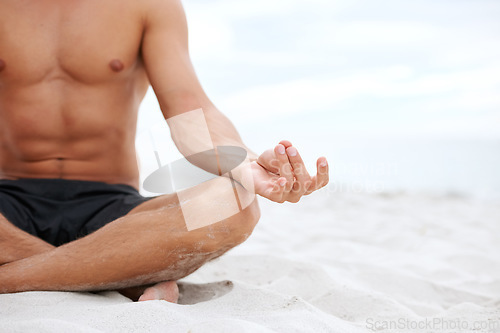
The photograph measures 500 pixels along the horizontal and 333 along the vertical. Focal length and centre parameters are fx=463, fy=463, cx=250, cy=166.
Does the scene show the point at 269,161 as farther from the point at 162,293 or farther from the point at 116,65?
the point at 116,65

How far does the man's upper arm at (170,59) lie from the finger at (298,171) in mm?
527

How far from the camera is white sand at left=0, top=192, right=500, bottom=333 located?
979mm

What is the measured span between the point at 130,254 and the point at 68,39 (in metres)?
0.82

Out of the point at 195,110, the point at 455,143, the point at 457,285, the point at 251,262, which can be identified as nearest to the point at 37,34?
the point at 195,110

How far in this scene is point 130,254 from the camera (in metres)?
1.15

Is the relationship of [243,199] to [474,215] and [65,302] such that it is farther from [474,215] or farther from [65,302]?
[474,215]

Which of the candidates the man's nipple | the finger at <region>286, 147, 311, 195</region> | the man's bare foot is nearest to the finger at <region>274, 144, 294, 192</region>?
the finger at <region>286, 147, 311, 195</region>

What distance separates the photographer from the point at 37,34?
1.54 m

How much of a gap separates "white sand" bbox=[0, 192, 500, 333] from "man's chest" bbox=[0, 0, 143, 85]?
2.51 ft

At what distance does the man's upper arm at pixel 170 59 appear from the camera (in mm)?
1459

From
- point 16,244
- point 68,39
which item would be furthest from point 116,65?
point 16,244

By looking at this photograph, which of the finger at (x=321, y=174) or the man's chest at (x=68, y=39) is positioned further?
the man's chest at (x=68, y=39)

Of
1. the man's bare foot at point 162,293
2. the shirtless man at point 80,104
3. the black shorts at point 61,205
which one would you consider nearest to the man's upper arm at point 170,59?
the shirtless man at point 80,104

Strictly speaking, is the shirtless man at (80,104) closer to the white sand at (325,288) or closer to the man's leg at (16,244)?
the man's leg at (16,244)
